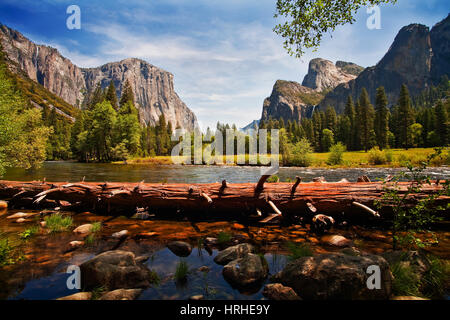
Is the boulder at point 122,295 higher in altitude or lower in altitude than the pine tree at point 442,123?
lower

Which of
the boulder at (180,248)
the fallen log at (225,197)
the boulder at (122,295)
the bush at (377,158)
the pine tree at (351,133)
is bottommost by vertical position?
the boulder at (180,248)

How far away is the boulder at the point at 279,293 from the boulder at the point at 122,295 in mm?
2102

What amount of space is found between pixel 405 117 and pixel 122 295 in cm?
8380

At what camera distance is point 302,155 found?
163 feet

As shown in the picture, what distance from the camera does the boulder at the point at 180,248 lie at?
5008mm

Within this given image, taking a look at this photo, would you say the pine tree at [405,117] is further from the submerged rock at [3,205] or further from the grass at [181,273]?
the submerged rock at [3,205]

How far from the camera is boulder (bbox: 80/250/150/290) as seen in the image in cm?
358

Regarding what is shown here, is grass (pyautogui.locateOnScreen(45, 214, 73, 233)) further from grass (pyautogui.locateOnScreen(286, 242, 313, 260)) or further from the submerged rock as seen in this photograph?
grass (pyautogui.locateOnScreen(286, 242, 313, 260))

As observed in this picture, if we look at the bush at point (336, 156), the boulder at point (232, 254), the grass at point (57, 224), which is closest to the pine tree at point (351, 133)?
the bush at point (336, 156)

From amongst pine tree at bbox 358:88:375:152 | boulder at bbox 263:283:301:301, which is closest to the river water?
boulder at bbox 263:283:301:301

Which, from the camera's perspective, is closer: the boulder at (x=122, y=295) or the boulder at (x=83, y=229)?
the boulder at (x=122, y=295)

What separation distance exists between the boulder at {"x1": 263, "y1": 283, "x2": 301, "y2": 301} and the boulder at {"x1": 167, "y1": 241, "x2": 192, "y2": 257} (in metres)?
2.24
